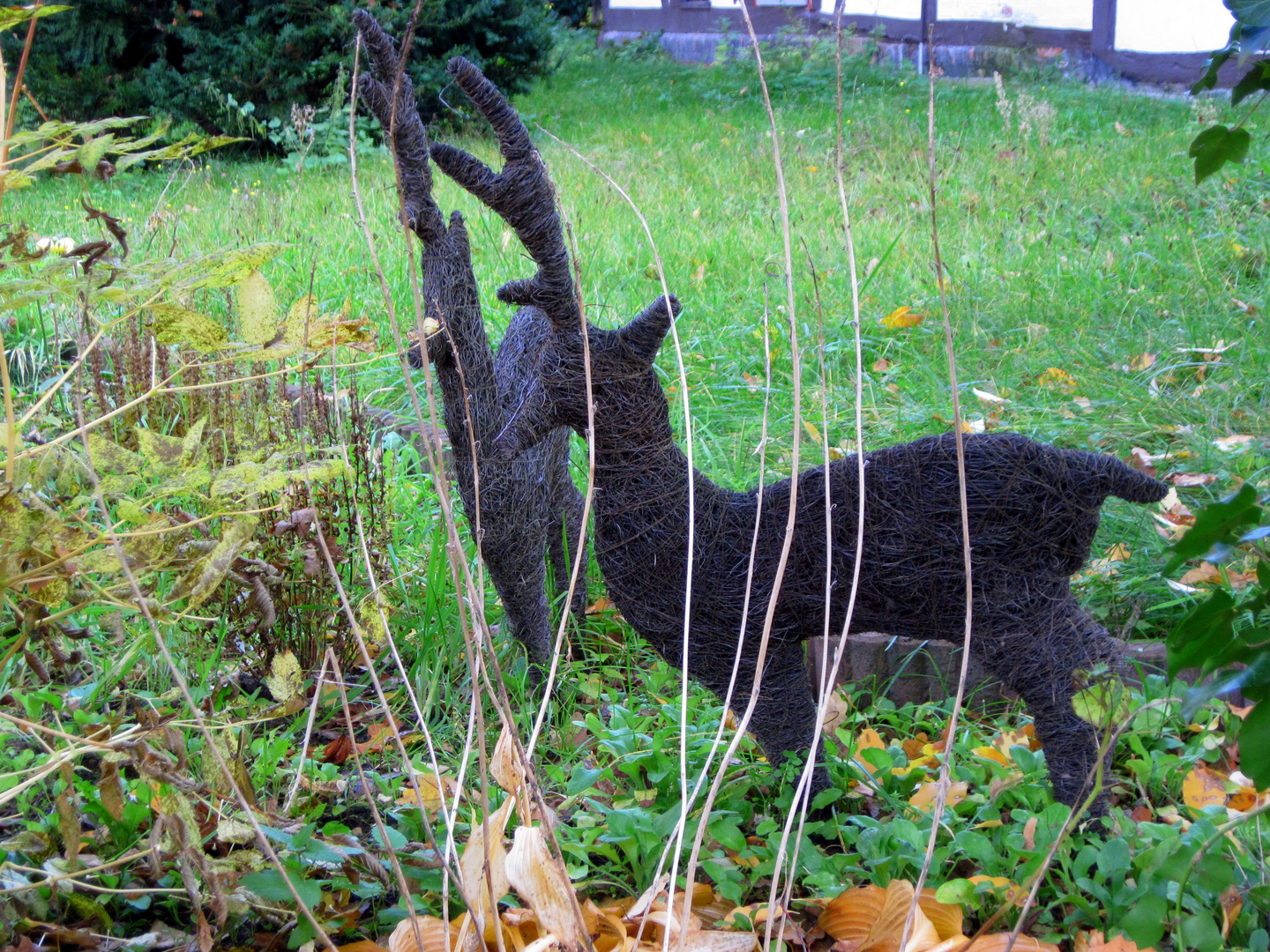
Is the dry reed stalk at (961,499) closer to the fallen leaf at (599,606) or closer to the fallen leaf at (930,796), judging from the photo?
the fallen leaf at (930,796)

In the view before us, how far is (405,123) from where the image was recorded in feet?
5.24

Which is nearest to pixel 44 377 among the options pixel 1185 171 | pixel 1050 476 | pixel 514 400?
pixel 514 400

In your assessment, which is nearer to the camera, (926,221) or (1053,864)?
(1053,864)

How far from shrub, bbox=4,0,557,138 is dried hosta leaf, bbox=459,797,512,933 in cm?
697

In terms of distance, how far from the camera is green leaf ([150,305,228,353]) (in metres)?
1.10

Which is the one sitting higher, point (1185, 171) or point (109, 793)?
point (1185, 171)

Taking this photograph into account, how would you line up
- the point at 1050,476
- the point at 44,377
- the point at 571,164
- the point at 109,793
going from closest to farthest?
the point at 109,793 < the point at 1050,476 < the point at 44,377 < the point at 571,164

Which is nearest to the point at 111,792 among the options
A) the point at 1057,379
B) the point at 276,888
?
the point at 276,888

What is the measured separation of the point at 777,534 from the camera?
1.65m

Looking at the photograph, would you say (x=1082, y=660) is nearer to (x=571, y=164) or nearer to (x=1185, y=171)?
(x=1185, y=171)

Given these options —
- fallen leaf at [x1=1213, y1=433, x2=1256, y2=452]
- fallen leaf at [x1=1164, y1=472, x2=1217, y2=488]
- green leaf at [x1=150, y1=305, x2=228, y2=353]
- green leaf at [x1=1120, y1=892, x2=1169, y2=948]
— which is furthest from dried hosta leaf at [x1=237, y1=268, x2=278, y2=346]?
fallen leaf at [x1=1213, y1=433, x2=1256, y2=452]

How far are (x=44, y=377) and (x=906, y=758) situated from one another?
10.6ft

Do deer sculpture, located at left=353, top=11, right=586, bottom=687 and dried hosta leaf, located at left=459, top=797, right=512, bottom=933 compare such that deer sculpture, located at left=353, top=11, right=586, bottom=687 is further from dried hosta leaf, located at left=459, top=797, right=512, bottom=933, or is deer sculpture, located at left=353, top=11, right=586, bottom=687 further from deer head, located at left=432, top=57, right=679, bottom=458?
dried hosta leaf, located at left=459, top=797, right=512, bottom=933

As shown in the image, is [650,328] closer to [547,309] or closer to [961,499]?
[547,309]
